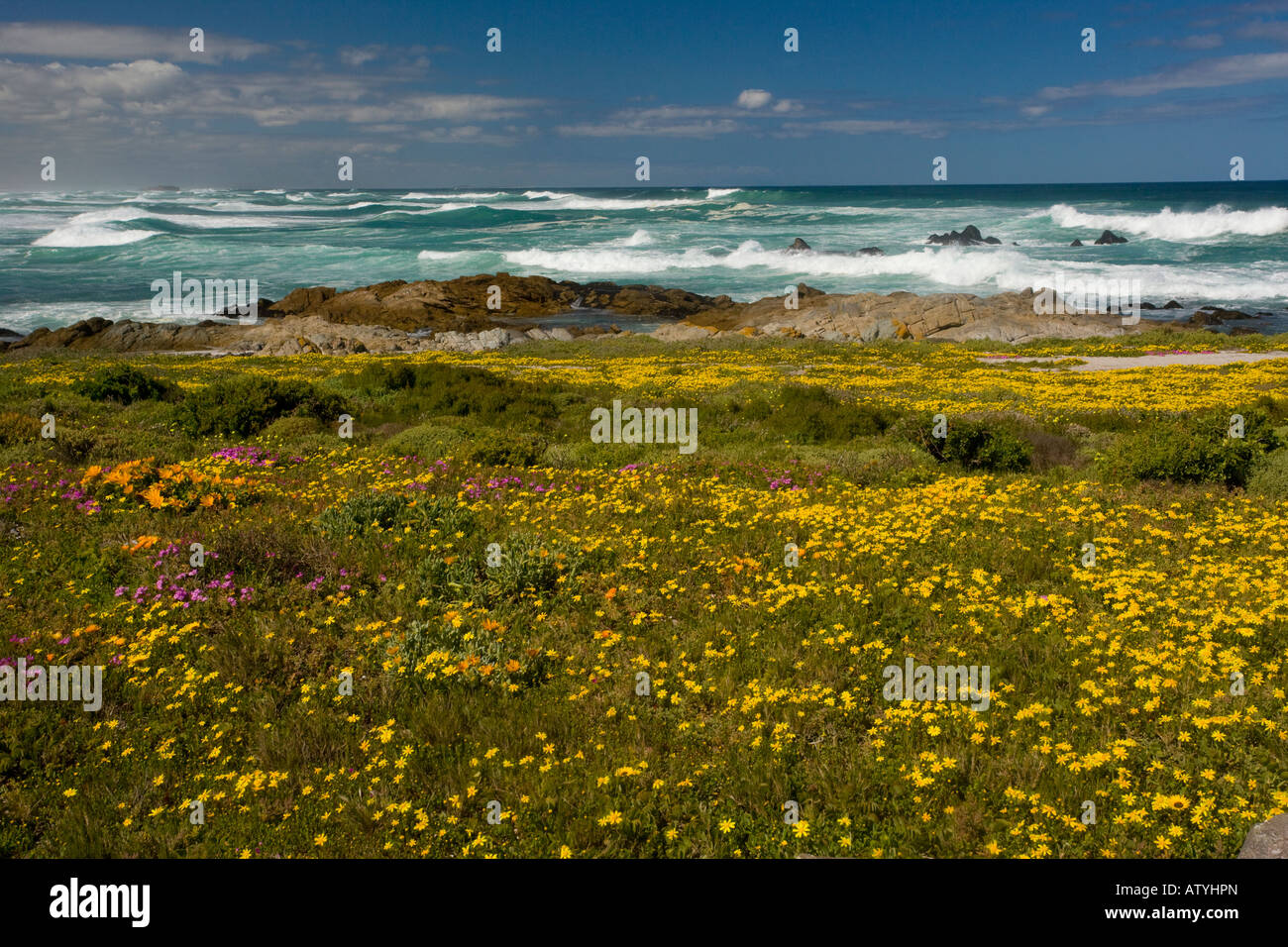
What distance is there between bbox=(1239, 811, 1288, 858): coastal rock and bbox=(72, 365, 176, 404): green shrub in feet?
77.4

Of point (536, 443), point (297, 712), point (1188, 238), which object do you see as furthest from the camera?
point (1188, 238)

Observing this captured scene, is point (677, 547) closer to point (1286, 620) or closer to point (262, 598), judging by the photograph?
point (262, 598)

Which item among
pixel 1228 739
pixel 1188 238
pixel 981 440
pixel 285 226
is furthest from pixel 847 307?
pixel 285 226

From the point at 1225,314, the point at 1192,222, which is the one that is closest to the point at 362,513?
the point at 1225,314

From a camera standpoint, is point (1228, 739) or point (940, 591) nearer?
point (1228, 739)

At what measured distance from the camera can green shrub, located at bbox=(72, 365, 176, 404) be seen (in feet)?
69.0

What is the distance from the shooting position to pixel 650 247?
10206cm

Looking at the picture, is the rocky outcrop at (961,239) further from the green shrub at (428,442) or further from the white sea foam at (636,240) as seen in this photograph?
the green shrub at (428,442)

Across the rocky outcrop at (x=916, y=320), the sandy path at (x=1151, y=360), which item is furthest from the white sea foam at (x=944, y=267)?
the sandy path at (x=1151, y=360)

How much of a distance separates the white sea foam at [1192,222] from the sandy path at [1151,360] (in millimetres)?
90373

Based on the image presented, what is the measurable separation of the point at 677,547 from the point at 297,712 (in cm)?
472

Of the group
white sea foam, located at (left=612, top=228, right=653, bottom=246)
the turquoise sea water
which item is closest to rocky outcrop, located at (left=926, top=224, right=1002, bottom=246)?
the turquoise sea water

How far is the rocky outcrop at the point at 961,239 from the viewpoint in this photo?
99000 mm
